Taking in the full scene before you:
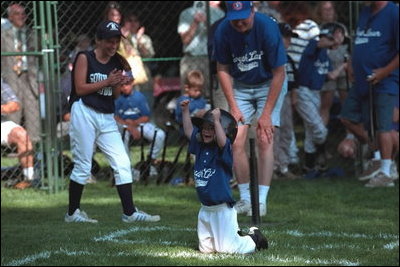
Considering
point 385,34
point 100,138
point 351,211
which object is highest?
point 385,34

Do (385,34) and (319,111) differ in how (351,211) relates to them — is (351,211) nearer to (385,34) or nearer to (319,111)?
(385,34)

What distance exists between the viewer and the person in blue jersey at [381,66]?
11.8 meters

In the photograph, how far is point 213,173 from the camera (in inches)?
297

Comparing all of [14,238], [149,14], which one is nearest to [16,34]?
[149,14]

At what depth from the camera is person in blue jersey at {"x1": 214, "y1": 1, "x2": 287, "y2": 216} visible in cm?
933

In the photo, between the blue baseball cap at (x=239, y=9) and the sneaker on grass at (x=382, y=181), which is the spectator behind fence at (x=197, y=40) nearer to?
the sneaker on grass at (x=382, y=181)

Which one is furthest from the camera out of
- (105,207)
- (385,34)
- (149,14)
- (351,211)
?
(149,14)

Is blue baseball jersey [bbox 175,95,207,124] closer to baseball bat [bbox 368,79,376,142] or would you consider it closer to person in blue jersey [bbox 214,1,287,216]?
baseball bat [bbox 368,79,376,142]

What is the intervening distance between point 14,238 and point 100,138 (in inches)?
52.7

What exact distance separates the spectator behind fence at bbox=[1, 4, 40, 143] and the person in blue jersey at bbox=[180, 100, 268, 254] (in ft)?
18.8

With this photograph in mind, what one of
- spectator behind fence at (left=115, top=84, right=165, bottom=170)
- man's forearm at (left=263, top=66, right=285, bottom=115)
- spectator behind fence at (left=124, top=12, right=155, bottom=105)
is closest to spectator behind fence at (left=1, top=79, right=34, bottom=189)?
spectator behind fence at (left=115, top=84, right=165, bottom=170)

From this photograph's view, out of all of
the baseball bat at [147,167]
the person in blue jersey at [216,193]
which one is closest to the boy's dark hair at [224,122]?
the person in blue jersey at [216,193]

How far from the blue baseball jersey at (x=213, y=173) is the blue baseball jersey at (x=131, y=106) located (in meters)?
5.48

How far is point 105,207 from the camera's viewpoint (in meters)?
10.9
